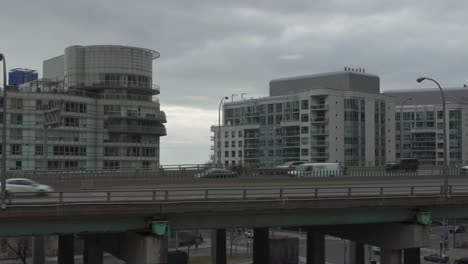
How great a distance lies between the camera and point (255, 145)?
158 metres

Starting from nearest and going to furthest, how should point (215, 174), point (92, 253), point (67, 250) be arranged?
point (92, 253), point (67, 250), point (215, 174)

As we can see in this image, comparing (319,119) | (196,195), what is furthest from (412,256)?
(319,119)

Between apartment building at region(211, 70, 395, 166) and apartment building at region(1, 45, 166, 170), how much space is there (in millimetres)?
38920

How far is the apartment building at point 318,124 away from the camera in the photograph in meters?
137

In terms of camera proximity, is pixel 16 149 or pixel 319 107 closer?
pixel 16 149

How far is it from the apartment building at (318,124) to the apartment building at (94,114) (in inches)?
1532

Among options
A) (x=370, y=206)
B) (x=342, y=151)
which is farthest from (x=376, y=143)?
(x=370, y=206)

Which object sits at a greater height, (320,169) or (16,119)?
(16,119)

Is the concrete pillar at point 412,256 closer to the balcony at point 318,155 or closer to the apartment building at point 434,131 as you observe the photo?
the balcony at point 318,155

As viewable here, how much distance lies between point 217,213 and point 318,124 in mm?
109991

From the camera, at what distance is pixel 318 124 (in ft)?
453

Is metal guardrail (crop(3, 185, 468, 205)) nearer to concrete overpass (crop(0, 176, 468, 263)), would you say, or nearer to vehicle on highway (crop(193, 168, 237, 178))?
concrete overpass (crop(0, 176, 468, 263))

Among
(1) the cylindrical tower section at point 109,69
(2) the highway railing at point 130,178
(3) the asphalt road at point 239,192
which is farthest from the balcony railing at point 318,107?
(2) the highway railing at point 130,178

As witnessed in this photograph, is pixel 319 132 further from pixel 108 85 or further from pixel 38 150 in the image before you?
pixel 38 150
